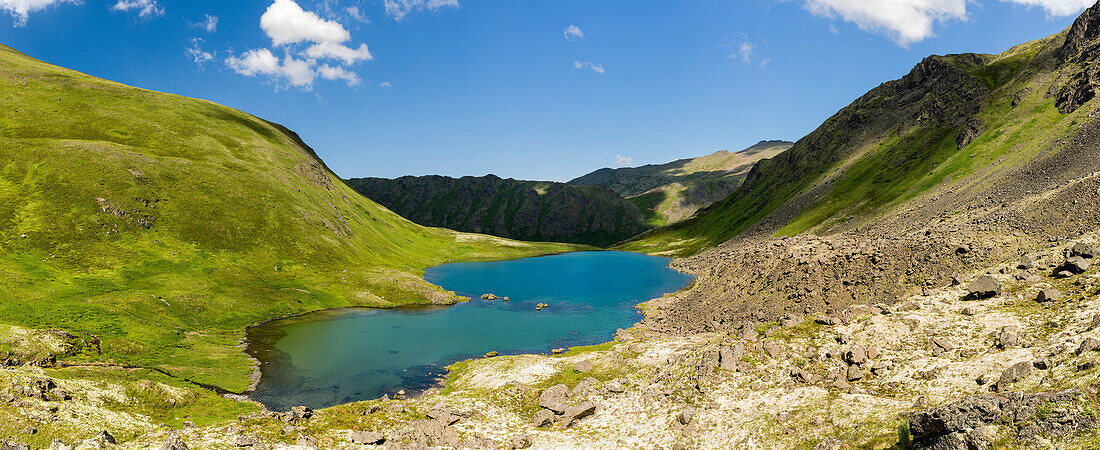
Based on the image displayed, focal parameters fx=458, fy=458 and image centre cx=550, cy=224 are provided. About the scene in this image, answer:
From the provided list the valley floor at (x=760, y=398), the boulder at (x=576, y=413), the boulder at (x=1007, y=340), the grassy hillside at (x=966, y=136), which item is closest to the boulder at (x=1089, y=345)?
the valley floor at (x=760, y=398)

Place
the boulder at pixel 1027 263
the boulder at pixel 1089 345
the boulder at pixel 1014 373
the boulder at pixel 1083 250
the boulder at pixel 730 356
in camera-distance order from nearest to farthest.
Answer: the boulder at pixel 1089 345 < the boulder at pixel 1014 373 < the boulder at pixel 1083 250 < the boulder at pixel 730 356 < the boulder at pixel 1027 263

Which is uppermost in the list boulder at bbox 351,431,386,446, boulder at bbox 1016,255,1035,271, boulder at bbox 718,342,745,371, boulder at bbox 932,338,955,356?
boulder at bbox 1016,255,1035,271

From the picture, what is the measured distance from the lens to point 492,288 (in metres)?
151

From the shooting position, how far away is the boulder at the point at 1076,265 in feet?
122

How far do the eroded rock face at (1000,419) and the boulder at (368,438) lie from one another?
3349cm

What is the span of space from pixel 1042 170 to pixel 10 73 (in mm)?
310910

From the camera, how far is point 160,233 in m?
108

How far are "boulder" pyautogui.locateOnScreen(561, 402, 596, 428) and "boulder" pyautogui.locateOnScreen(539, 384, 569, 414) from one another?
163cm

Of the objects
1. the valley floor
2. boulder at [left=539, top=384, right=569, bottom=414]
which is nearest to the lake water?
the valley floor

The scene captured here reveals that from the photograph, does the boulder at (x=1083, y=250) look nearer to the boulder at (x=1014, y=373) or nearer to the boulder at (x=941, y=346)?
the boulder at (x=941, y=346)

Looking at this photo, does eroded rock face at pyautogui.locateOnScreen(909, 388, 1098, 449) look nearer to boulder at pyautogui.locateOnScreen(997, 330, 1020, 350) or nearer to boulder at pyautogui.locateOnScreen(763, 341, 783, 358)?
boulder at pyautogui.locateOnScreen(997, 330, 1020, 350)

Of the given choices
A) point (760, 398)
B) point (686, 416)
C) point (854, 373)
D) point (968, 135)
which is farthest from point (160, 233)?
point (968, 135)

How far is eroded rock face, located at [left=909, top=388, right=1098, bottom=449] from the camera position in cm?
1902

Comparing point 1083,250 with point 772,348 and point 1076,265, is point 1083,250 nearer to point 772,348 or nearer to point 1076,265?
point 1076,265
